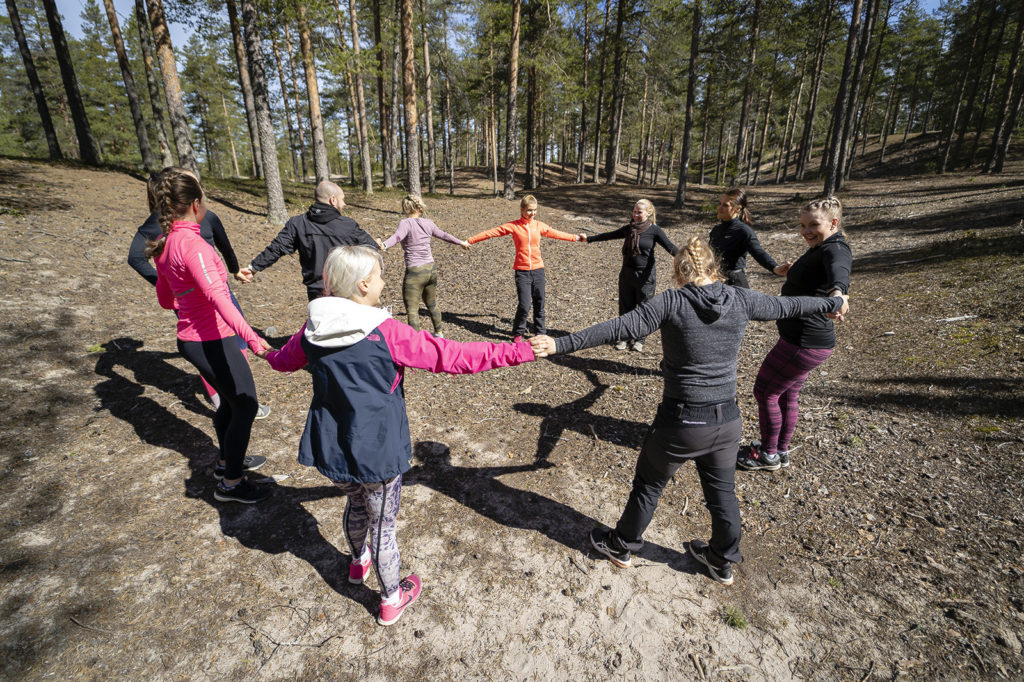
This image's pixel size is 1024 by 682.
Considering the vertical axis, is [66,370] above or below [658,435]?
below

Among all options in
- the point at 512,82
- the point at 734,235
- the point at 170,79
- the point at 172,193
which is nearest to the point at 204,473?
the point at 172,193

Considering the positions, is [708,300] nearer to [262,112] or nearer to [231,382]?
[231,382]

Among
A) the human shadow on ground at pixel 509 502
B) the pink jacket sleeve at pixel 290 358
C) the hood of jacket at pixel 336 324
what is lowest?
the human shadow on ground at pixel 509 502

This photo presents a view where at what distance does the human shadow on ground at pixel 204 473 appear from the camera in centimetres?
353

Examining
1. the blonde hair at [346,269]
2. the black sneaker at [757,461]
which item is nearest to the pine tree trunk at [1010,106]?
the black sneaker at [757,461]

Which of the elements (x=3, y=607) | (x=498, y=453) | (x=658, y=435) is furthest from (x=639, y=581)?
(x=3, y=607)

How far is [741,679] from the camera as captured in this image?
2611mm

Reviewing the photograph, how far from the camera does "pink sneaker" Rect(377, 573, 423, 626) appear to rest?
292cm

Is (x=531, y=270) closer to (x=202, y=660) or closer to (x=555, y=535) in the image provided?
(x=555, y=535)

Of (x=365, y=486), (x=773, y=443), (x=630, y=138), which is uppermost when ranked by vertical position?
(x=630, y=138)

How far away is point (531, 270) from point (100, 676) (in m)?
6.41

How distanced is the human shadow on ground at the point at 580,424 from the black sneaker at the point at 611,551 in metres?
1.38

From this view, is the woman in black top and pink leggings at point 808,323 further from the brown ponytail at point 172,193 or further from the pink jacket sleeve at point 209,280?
the brown ponytail at point 172,193

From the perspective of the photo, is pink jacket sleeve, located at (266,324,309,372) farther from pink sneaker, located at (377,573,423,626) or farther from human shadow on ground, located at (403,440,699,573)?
human shadow on ground, located at (403,440,699,573)
